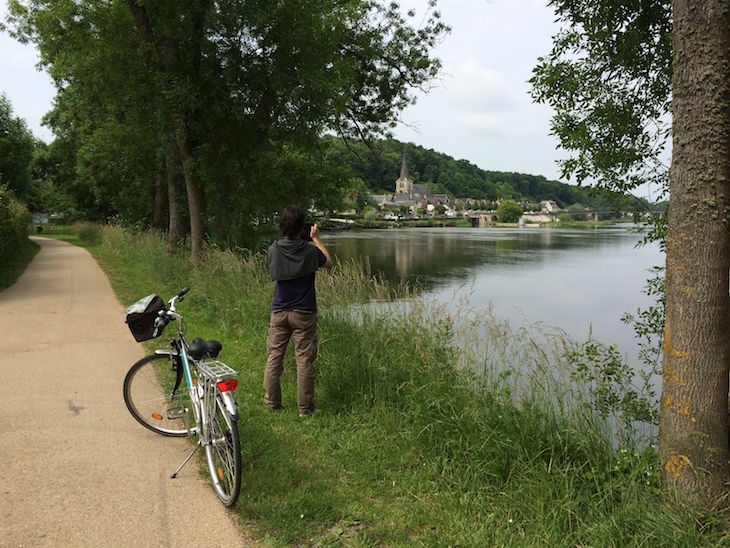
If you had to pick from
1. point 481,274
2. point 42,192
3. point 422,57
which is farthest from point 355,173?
point 42,192

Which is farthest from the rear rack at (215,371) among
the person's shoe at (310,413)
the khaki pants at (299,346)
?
the person's shoe at (310,413)

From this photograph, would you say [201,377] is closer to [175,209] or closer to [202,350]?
[202,350]

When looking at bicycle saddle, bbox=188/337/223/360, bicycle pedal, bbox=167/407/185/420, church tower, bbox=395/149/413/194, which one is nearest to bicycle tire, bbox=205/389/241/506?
bicycle saddle, bbox=188/337/223/360

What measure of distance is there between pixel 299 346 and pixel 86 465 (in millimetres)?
1746

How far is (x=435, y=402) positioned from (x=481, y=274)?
2023 cm

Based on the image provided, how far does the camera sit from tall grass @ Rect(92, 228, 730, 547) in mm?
3117

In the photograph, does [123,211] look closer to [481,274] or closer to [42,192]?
[481,274]

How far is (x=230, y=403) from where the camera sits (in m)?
3.41

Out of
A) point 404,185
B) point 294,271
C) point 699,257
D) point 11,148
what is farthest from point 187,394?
point 404,185

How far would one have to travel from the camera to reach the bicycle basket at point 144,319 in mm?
4121

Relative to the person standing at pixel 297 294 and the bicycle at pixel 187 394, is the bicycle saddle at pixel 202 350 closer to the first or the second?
the bicycle at pixel 187 394

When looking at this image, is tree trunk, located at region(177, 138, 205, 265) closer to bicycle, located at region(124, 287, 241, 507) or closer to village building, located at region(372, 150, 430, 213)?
bicycle, located at region(124, 287, 241, 507)

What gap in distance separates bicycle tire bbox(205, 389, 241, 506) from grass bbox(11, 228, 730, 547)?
0.14 metres

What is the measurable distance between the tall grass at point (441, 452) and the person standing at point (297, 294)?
43 cm
